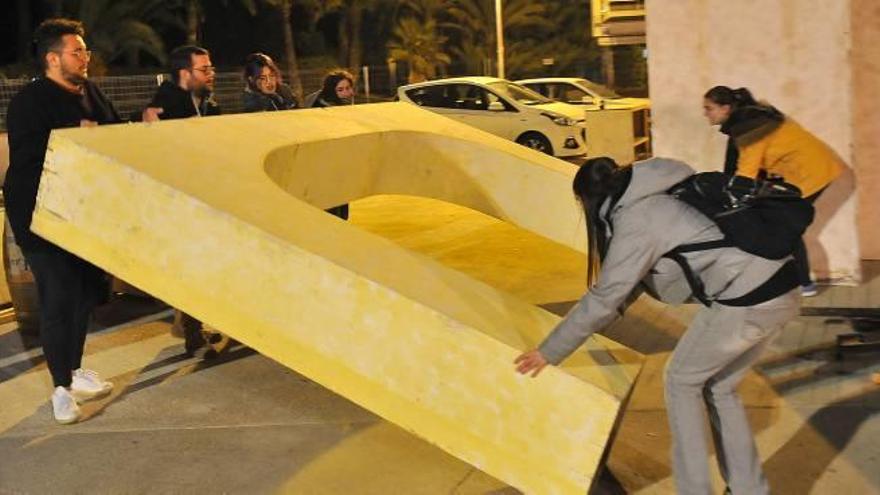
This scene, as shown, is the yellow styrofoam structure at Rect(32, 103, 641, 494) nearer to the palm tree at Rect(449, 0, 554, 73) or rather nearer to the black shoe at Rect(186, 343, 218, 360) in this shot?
the black shoe at Rect(186, 343, 218, 360)

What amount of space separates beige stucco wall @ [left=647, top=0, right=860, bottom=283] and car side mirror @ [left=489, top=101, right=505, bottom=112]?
1014cm

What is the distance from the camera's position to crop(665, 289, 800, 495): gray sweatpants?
3574 millimetres

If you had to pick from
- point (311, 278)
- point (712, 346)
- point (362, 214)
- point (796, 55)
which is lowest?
point (362, 214)

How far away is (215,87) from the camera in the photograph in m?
24.7

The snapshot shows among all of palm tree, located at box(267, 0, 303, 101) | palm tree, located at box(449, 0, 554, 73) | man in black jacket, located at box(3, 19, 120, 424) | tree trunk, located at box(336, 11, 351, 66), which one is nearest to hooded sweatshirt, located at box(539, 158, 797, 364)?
man in black jacket, located at box(3, 19, 120, 424)

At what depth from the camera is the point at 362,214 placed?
1181cm

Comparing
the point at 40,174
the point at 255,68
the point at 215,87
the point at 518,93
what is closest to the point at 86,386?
the point at 40,174

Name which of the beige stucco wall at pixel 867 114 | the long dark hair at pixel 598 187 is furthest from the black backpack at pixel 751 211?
the beige stucco wall at pixel 867 114

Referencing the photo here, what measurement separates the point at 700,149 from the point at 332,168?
10.8 ft

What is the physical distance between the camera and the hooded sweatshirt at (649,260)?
11.3 feet

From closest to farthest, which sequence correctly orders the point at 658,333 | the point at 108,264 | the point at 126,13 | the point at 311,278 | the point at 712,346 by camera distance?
1. the point at 712,346
2. the point at 311,278
3. the point at 108,264
4. the point at 658,333
5. the point at 126,13

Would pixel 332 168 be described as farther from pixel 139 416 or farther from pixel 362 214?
pixel 362 214

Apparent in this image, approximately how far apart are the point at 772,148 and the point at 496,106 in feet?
38.9

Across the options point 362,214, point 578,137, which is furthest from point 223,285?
point 578,137
